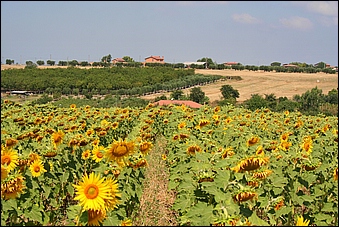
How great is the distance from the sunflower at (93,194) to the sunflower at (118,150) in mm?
1001

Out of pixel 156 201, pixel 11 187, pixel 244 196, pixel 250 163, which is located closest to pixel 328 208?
pixel 250 163

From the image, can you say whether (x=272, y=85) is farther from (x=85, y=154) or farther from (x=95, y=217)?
(x=95, y=217)

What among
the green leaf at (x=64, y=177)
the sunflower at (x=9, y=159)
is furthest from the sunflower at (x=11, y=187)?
the green leaf at (x=64, y=177)

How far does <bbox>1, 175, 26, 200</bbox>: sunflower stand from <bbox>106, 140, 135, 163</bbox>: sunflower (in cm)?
77

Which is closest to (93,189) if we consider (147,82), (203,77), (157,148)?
(157,148)

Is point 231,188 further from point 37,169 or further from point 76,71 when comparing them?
point 76,71

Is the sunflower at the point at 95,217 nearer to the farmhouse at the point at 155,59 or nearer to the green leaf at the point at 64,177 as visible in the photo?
the green leaf at the point at 64,177

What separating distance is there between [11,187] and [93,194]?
1003 millimetres

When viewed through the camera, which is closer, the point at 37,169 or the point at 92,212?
the point at 92,212

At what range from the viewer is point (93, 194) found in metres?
2.38

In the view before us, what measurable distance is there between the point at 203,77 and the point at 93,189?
63.0 metres

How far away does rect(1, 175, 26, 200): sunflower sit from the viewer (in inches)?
119

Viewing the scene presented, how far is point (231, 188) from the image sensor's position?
2711mm

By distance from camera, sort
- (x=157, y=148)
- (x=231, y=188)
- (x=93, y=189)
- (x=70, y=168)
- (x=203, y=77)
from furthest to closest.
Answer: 1. (x=203, y=77)
2. (x=157, y=148)
3. (x=70, y=168)
4. (x=231, y=188)
5. (x=93, y=189)
